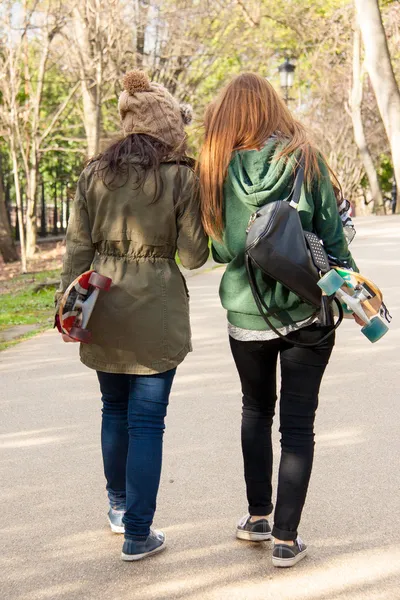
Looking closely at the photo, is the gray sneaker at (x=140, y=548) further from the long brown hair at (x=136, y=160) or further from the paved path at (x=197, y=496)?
the long brown hair at (x=136, y=160)

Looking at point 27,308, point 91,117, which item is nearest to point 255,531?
point 27,308

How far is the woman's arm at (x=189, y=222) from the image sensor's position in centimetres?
338

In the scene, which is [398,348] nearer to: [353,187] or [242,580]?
[242,580]

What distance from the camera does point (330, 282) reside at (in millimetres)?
3137

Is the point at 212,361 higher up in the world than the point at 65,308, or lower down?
lower down

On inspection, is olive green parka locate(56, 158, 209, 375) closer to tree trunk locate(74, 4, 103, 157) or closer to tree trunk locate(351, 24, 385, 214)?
tree trunk locate(74, 4, 103, 157)

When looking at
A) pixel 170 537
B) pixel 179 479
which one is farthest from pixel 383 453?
pixel 170 537

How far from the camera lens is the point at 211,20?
19094 millimetres

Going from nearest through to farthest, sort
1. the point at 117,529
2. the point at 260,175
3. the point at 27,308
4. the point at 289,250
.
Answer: the point at 289,250 → the point at 260,175 → the point at 117,529 → the point at 27,308

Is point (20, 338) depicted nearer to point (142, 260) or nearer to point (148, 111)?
point (142, 260)

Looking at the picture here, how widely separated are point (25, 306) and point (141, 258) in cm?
755

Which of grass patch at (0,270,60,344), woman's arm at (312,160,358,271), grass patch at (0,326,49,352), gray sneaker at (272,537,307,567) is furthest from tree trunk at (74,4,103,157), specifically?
gray sneaker at (272,537,307,567)

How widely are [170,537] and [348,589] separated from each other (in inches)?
31.6

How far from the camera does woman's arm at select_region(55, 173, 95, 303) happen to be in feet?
11.5
